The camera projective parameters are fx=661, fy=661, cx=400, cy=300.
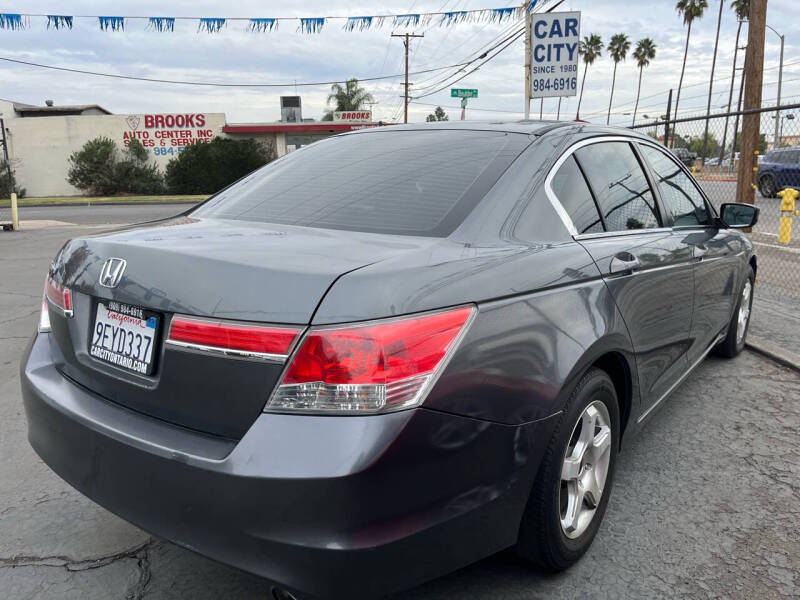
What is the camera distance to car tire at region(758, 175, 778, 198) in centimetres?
2123

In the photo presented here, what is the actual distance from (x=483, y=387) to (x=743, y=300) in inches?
153

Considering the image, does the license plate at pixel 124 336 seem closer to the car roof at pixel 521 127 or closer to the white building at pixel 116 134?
the car roof at pixel 521 127

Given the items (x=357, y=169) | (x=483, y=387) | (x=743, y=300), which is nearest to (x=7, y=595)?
(x=483, y=387)

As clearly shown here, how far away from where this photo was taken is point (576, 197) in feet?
8.63

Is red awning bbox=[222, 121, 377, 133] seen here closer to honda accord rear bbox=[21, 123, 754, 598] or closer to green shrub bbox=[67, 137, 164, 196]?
green shrub bbox=[67, 137, 164, 196]

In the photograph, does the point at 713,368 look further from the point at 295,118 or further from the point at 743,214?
the point at 295,118

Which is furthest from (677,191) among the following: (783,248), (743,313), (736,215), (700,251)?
(783,248)

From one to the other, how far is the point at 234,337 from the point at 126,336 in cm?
47

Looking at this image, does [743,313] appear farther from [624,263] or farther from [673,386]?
[624,263]

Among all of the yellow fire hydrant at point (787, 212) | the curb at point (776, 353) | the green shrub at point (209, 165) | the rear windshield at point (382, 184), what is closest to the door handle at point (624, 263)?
the rear windshield at point (382, 184)

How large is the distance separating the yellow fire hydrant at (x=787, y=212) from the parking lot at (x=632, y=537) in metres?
9.29

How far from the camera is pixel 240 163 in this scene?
3888 centimetres

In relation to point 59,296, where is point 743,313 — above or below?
below

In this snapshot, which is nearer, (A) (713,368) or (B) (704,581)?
(B) (704,581)
